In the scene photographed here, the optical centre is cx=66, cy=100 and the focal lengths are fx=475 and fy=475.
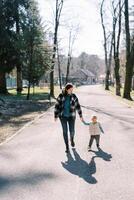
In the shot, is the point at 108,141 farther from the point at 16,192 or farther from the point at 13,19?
the point at 13,19

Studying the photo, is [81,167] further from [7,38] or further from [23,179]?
[7,38]

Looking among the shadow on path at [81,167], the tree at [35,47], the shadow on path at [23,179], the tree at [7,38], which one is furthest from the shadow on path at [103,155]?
the tree at [7,38]

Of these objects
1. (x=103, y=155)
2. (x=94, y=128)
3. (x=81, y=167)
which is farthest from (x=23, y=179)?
(x=94, y=128)

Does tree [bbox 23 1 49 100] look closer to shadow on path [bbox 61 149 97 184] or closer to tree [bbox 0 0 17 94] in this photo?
tree [bbox 0 0 17 94]

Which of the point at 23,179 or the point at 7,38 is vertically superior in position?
the point at 7,38

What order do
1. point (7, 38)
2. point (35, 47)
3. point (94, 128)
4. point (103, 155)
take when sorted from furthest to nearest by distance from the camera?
1. point (7, 38)
2. point (35, 47)
3. point (94, 128)
4. point (103, 155)

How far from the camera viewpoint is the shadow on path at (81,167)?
366 inches

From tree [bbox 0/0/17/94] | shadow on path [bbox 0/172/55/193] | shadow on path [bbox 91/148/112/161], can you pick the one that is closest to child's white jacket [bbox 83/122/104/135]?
shadow on path [bbox 91/148/112/161]

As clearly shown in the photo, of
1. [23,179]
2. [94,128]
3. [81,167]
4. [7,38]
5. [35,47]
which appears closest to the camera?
[23,179]

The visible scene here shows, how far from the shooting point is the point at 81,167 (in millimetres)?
10336

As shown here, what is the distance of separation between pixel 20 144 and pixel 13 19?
3538cm

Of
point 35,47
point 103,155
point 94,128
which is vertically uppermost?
point 35,47

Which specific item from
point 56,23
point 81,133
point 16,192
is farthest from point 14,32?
point 16,192

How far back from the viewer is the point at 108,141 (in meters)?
14.4
